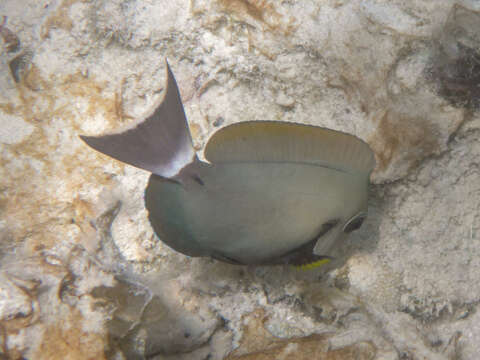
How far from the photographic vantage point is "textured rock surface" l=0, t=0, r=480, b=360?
179cm

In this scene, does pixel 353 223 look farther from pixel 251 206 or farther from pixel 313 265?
pixel 251 206

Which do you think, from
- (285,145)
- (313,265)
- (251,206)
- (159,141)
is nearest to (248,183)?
(251,206)

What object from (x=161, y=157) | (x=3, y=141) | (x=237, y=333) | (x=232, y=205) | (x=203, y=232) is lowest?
(x=237, y=333)

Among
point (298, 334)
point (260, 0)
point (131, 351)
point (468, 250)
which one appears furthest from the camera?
point (260, 0)

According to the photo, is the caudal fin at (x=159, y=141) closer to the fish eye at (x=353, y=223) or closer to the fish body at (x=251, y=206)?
the fish body at (x=251, y=206)

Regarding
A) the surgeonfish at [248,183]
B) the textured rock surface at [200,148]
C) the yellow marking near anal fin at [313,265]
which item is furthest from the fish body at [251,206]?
the textured rock surface at [200,148]

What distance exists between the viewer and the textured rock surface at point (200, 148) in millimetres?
1790

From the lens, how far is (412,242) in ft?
7.07

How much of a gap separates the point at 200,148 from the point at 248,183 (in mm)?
677

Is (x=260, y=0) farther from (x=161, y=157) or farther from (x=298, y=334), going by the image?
(x=298, y=334)

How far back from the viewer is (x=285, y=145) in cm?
180

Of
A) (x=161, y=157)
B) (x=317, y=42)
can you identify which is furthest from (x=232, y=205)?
(x=317, y=42)

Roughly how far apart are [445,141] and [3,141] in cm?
284

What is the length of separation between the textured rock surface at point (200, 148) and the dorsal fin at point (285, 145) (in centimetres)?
34
